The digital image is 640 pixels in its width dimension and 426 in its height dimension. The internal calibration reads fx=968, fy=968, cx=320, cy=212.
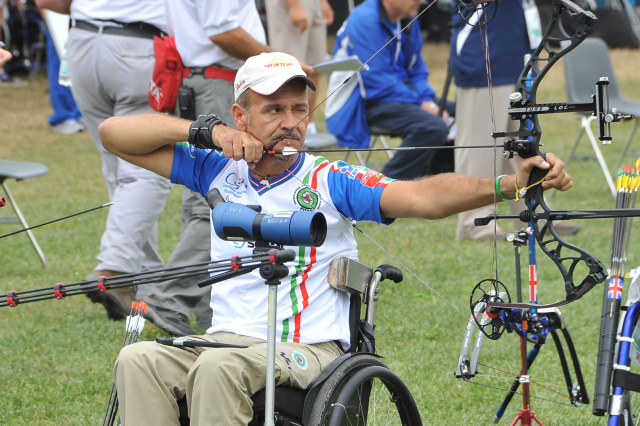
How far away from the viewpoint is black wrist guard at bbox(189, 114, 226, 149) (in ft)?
9.14

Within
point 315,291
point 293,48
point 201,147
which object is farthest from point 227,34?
point 293,48

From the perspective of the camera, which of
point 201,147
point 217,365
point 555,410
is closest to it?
point 217,365

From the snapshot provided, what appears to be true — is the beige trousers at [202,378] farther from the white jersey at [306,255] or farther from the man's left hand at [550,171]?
the man's left hand at [550,171]

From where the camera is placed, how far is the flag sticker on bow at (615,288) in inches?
103

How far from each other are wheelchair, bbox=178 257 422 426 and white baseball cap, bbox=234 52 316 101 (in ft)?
1.84

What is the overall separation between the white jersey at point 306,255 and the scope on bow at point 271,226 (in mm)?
375

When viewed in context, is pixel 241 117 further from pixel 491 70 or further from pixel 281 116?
pixel 491 70

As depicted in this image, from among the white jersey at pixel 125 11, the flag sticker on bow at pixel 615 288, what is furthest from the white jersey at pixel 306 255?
the white jersey at pixel 125 11

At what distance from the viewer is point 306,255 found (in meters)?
2.74

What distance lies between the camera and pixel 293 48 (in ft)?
26.5

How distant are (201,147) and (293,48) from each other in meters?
5.36

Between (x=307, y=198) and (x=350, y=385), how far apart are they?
60cm

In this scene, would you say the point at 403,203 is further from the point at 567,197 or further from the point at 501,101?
the point at 567,197

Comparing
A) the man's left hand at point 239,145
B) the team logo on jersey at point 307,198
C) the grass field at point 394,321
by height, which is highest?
the man's left hand at point 239,145
